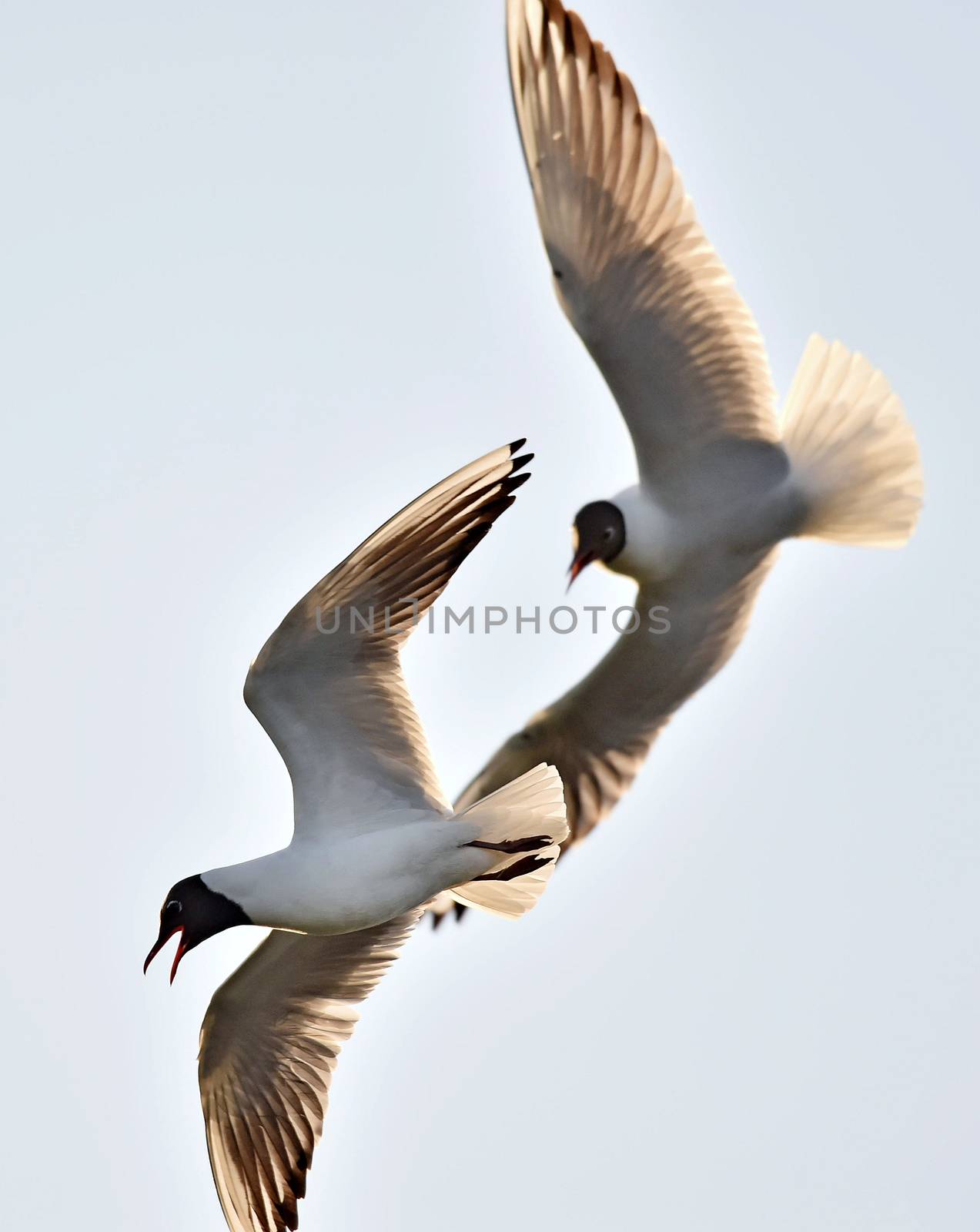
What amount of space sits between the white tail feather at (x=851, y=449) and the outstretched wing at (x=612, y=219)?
0.41 meters

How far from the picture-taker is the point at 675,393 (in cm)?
952

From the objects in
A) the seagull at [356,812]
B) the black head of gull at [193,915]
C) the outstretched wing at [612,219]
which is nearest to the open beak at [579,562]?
the outstretched wing at [612,219]

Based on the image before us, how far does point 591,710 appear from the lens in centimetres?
1050

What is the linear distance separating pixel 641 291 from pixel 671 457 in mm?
699

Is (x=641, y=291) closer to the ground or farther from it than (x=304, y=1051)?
farther from it

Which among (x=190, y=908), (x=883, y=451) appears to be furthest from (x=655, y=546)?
(x=190, y=908)

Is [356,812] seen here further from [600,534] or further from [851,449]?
[851,449]

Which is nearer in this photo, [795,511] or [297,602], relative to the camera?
[297,602]

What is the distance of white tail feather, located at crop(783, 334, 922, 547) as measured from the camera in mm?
9641

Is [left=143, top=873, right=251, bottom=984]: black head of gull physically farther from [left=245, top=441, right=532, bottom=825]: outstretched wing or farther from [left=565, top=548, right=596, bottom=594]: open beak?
[left=565, top=548, right=596, bottom=594]: open beak

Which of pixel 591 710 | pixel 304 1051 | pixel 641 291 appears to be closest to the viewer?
pixel 304 1051

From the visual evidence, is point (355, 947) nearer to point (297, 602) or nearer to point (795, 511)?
point (297, 602)

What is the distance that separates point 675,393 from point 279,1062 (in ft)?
9.76

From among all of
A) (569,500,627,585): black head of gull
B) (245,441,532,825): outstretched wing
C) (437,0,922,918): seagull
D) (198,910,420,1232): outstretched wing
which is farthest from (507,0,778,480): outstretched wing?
(198,910,420,1232): outstretched wing
